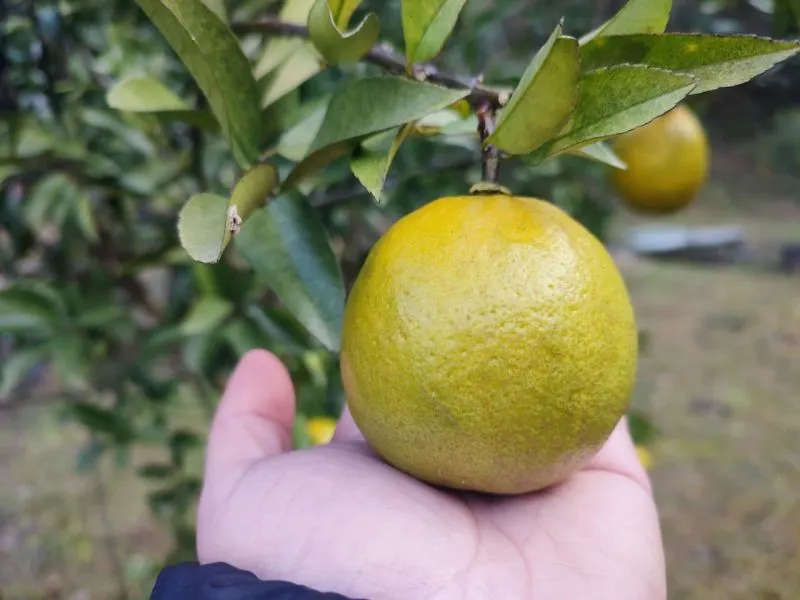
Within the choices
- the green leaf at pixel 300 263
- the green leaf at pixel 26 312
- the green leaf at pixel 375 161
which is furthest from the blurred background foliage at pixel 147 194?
the green leaf at pixel 375 161

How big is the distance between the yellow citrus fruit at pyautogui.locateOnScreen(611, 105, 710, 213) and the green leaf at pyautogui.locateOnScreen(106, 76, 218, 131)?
3.36ft

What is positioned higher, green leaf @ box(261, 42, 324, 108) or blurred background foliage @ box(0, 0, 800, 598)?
green leaf @ box(261, 42, 324, 108)

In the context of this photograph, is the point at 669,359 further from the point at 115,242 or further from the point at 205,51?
the point at 205,51

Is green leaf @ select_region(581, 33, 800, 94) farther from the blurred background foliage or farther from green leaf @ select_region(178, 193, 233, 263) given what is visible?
the blurred background foliage

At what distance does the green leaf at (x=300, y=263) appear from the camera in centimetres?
77

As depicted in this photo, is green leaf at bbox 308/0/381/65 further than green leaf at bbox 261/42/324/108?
No

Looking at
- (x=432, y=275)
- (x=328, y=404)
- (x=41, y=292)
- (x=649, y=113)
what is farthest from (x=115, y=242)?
(x=649, y=113)

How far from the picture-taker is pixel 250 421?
38.6 inches

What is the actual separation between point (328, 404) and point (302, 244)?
0.70 meters

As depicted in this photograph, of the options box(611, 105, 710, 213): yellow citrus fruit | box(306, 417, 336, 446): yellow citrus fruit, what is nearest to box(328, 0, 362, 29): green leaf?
box(306, 417, 336, 446): yellow citrus fruit

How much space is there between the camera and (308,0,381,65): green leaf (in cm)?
65

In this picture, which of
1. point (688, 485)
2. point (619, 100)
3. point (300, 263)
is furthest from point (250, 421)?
point (688, 485)

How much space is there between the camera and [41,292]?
137 centimetres

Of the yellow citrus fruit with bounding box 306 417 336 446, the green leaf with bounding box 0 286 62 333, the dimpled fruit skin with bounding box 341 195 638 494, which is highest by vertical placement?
the dimpled fruit skin with bounding box 341 195 638 494
